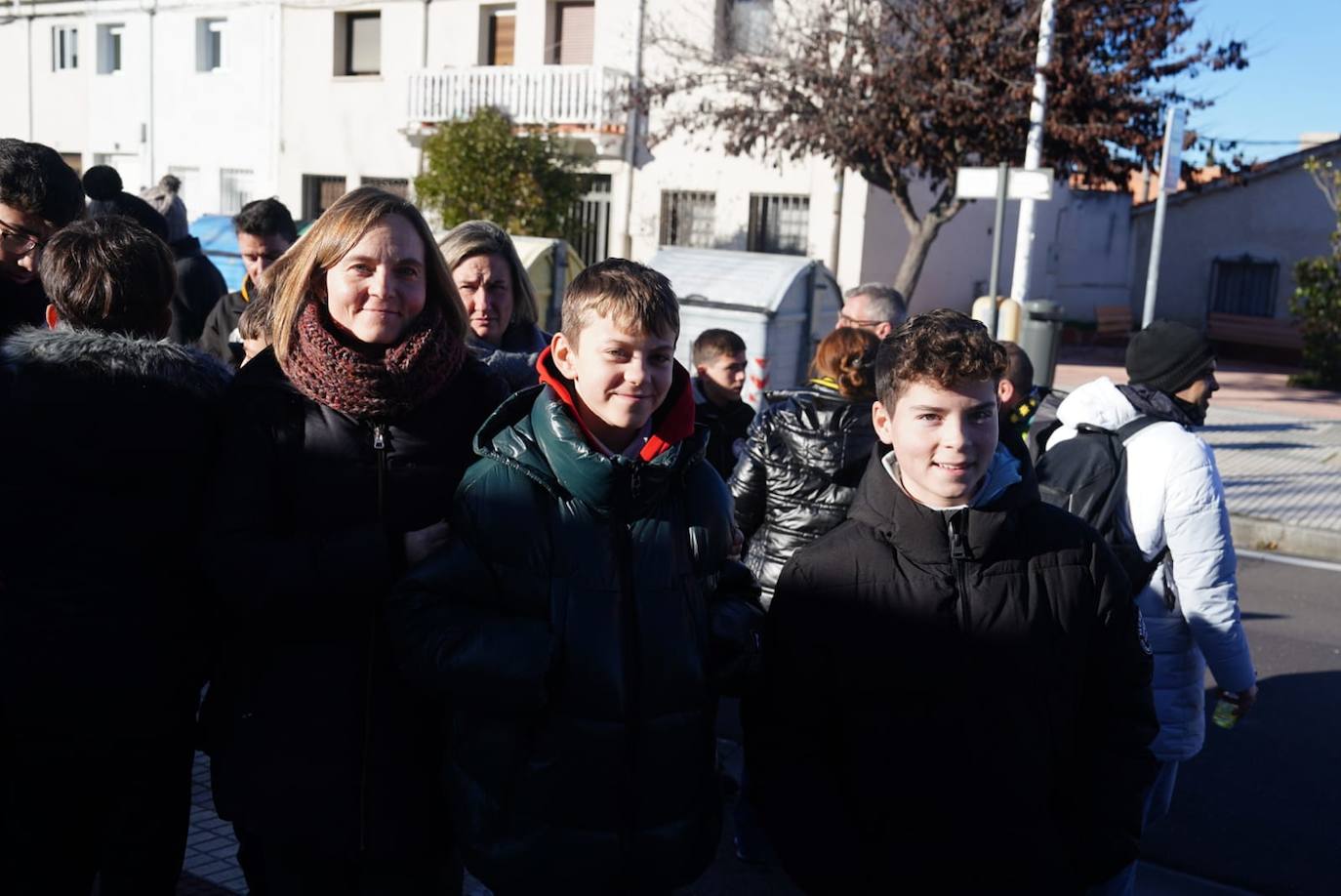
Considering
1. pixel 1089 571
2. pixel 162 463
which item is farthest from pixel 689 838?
pixel 162 463

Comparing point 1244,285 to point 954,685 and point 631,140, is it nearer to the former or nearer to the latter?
point 631,140

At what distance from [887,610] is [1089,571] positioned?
1.31 feet

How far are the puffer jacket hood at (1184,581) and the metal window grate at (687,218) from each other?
18973 millimetres

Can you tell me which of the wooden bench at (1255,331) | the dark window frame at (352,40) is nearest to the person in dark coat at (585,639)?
the wooden bench at (1255,331)

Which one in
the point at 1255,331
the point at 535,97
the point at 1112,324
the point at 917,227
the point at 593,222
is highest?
the point at 535,97

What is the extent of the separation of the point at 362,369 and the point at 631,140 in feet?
67.3

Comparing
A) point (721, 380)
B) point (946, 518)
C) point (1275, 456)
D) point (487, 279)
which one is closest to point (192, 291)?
point (487, 279)

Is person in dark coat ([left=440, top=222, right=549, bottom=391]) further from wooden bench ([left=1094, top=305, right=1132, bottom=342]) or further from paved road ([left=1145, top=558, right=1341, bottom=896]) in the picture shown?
wooden bench ([left=1094, top=305, right=1132, bottom=342])

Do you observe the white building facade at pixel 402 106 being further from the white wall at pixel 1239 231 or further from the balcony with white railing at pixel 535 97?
the white wall at pixel 1239 231

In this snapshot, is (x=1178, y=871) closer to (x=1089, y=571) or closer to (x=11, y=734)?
(x=1089, y=571)

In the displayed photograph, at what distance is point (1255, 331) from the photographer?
998 inches

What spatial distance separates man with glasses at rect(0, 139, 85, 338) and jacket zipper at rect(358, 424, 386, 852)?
156 centimetres

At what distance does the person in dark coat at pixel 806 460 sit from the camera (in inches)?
165

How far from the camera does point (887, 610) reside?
7.80 feet
